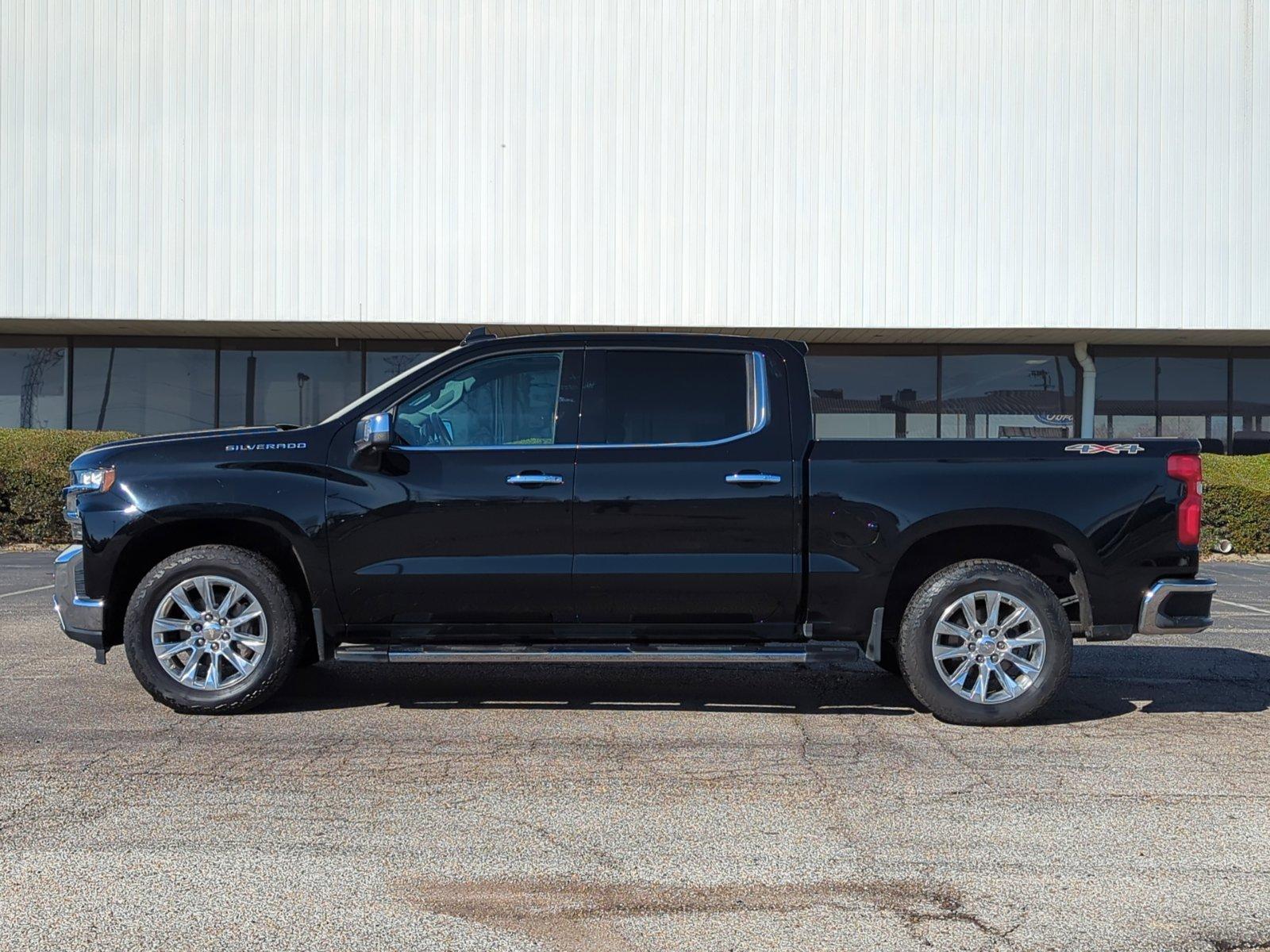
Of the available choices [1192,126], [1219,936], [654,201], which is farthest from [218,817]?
[1192,126]

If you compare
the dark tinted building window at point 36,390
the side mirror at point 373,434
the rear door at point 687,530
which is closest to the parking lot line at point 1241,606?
the rear door at point 687,530

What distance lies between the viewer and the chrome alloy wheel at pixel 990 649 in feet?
19.5

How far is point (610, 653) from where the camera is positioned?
5.87m

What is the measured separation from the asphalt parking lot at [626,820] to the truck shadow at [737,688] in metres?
0.04

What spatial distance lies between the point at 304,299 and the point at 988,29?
37.6 ft

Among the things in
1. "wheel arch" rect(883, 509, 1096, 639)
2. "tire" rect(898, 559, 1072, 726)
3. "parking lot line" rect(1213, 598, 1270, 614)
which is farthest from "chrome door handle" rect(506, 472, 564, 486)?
"parking lot line" rect(1213, 598, 1270, 614)

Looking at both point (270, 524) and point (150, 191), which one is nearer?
point (270, 524)

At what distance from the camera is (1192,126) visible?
60.6 ft

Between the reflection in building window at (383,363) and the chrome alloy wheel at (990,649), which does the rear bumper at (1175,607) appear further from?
the reflection in building window at (383,363)

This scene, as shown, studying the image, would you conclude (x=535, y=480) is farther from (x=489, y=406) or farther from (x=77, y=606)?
(x=77, y=606)

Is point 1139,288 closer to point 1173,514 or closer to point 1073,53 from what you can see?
point 1073,53

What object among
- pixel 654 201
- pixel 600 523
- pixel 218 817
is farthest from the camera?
pixel 654 201

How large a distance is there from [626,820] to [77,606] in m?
3.40

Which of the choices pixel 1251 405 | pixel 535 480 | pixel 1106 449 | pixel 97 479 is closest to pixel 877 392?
pixel 1251 405
